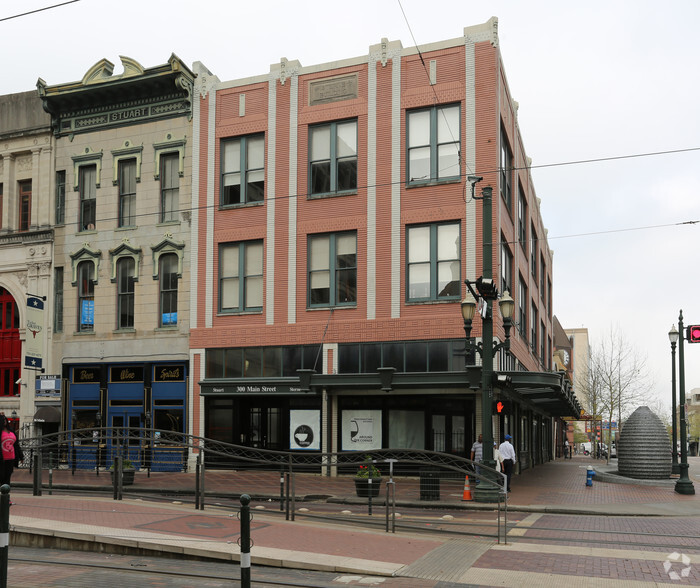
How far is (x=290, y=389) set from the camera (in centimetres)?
2736

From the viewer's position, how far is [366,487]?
17469 mm

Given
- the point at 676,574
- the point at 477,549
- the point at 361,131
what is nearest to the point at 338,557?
the point at 477,549

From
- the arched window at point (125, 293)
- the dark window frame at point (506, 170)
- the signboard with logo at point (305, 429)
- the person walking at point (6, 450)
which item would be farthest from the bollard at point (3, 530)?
the arched window at point (125, 293)

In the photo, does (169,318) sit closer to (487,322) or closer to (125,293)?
(125,293)

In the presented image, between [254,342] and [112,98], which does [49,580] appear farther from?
[112,98]

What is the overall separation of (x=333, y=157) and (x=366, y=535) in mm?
17742

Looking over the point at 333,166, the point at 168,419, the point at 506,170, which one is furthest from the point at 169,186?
the point at 506,170

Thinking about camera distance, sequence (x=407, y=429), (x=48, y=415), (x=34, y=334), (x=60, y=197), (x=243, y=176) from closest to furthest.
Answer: (x=407, y=429) → (x=243, y=176) → (x=48, y=415) → (x=34, y=334) → (x=60, y=197)

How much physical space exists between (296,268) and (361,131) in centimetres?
533

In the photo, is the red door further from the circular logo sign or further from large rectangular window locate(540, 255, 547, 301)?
large rectangular window locate(540, 255, 547, 301)

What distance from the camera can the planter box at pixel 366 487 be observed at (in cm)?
1630

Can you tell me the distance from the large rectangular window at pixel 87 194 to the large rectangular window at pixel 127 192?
4.18ft

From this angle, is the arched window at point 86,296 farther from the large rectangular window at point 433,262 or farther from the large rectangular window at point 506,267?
the large rectangular window at point 506,267

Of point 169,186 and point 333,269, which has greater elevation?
point 169,186
